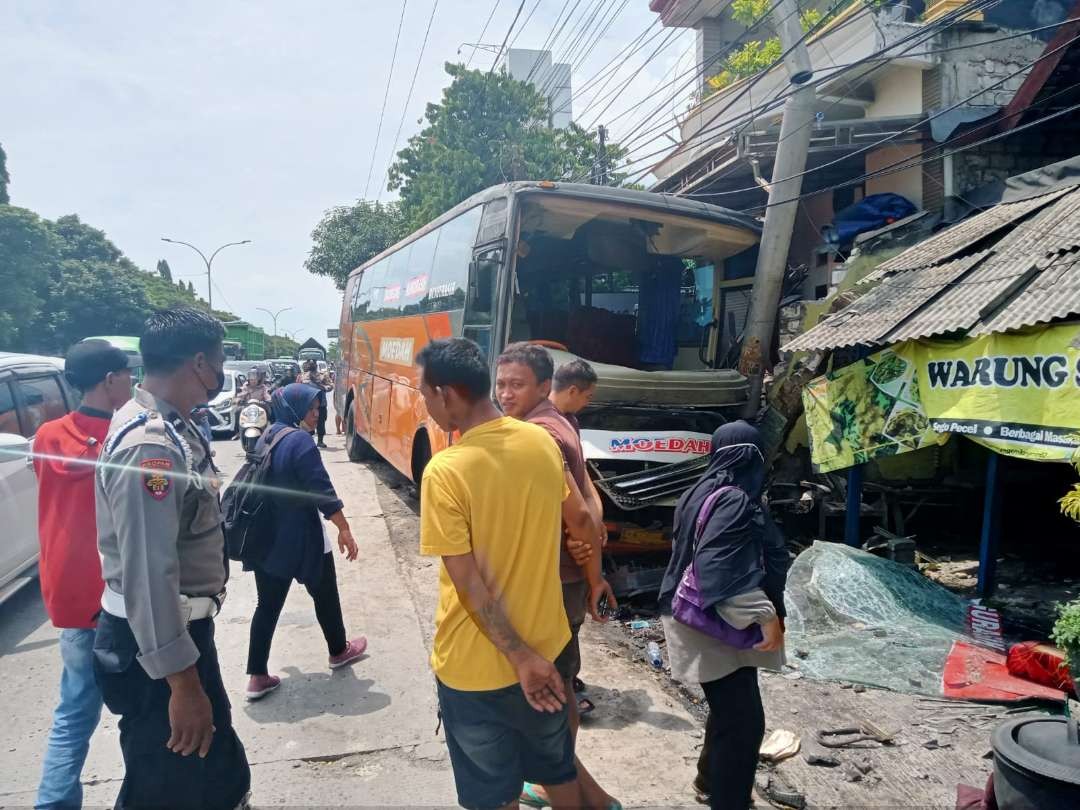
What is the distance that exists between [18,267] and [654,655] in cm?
3197

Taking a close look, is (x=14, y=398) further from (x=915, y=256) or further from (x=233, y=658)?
(x=915, y=256)

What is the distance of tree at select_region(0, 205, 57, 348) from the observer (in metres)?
27.6

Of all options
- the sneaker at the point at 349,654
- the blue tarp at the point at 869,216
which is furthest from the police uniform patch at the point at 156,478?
the blue tarp at the point at 869,216

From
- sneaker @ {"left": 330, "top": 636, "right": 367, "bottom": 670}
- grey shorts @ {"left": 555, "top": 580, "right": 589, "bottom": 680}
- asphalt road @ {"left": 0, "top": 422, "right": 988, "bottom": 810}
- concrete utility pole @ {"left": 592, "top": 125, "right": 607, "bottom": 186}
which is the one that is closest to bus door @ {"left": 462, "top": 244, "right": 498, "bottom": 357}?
asphalt road @ {"left": 0, "top": 422, "right": 988, "bottom": 810}

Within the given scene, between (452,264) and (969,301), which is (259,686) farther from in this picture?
(969,301)

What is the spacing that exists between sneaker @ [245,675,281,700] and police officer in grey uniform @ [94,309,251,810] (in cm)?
179

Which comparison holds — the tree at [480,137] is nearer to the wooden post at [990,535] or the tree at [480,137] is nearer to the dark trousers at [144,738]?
→ the wooden post at [990,535]

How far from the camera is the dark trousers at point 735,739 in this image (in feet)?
8.46

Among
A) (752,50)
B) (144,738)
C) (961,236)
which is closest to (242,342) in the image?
(752,50)

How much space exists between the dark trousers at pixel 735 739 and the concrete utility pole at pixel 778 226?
4377 mm

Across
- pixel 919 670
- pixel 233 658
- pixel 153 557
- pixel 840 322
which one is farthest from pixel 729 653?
pixel 840 322

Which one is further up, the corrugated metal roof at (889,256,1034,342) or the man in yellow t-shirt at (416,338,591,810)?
the corrugated metal roof at (889,256,1034,342)

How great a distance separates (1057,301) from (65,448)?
212 inches

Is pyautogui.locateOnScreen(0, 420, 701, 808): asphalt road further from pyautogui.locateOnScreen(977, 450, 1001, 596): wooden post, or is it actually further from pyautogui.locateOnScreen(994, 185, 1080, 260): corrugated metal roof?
pyautogui.locateOnScreen(994, 185, 1080, 260): corrugated metal roof
